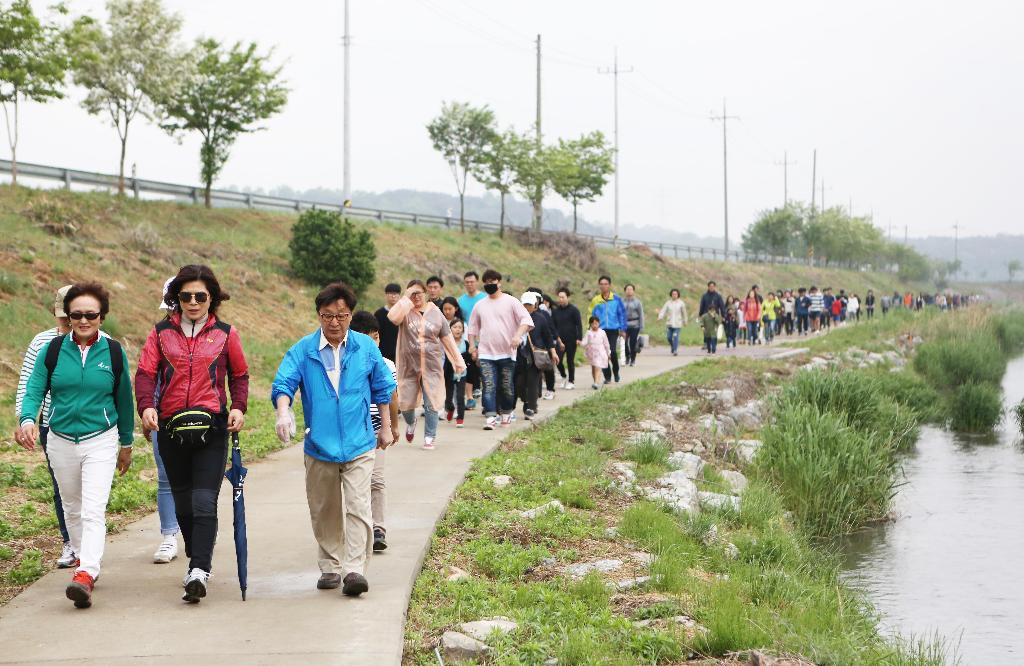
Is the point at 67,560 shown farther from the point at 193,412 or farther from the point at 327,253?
the point at 327,253

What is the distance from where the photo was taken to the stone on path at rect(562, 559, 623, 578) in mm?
7379

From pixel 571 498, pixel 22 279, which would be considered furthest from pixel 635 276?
pixel 571 498

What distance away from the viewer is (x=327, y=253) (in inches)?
1198

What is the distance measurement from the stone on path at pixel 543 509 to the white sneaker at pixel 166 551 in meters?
2.74

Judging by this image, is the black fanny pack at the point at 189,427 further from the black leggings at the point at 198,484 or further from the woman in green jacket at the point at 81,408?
the woman in green jacket at the point at 81,408

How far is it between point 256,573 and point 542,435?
6423mm

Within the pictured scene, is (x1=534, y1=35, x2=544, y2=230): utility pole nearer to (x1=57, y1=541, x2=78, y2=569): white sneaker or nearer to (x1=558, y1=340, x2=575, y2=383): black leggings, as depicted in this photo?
(x1=558, y1=340, x2=575, y2=383): black leggings

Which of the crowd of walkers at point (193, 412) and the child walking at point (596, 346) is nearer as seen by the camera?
the crowd of walkers at point (193, 412)

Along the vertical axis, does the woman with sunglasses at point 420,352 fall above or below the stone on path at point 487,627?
above

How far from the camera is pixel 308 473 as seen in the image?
6.71 meters

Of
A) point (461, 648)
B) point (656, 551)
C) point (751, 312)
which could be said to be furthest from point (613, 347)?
point (461, 648)

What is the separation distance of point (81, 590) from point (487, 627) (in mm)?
2181

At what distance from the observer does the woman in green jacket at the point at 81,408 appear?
6512 mm

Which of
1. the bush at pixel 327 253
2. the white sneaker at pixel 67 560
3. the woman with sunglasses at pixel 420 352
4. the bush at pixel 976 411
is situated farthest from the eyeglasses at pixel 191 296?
the bush at pixel 327 253
